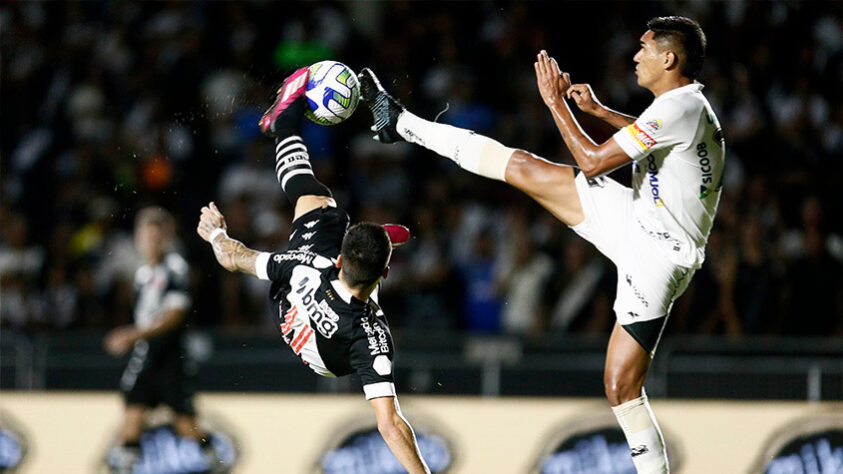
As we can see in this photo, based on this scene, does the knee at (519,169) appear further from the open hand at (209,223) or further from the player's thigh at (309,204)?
the open hand at (209,223)

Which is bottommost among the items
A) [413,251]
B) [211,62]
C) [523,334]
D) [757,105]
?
[523,334]

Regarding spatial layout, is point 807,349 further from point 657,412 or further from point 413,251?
point 413,251

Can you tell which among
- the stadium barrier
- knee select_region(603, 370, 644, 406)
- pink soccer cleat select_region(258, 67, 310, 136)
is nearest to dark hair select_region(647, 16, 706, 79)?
knee select_region(603, 370, 644, 406)

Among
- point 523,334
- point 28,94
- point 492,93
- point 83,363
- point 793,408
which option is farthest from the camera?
point 28,94

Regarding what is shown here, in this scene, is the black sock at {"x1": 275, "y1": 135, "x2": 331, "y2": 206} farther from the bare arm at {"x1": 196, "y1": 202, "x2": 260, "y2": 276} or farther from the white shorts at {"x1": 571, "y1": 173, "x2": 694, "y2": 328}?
the white shorts at {"x1": 571, "y1": 173, "x2": 694, "y2": 328}

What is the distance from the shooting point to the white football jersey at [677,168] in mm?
5391

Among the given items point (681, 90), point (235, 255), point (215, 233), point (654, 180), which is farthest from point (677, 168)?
point (215, 233)

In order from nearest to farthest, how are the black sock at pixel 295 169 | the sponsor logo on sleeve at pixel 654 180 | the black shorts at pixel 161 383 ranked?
the sponsor logo on sleeve at pixel 654 180
the black sock at pixel 295 169
the black shorts at pixel 161 383

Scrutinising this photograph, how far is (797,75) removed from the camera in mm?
10273

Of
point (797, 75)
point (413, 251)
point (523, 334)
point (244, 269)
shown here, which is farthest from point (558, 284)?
point (244, 269)

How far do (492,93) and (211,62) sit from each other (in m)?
2.84

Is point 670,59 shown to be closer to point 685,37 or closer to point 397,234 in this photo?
point 685,37

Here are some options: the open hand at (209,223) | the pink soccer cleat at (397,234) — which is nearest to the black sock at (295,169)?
the open hand at (209,223)

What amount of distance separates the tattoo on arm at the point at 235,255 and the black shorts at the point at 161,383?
11.0ft
